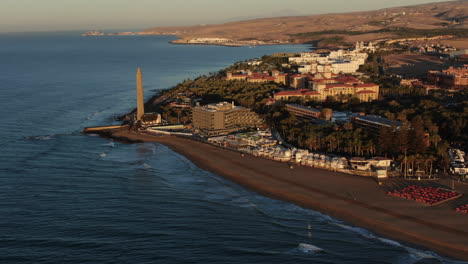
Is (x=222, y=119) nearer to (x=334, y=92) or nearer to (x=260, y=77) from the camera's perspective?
(x=334, y=92)

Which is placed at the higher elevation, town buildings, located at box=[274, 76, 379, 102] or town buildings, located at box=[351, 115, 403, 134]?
town buildings, located at box=[274, 76, 379, 102]

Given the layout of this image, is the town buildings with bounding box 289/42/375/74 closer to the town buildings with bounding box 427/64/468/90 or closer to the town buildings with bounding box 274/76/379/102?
the town buildings with bounding box 274/76/379/102

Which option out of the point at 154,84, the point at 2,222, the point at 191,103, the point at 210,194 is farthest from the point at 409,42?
the point at 2,222

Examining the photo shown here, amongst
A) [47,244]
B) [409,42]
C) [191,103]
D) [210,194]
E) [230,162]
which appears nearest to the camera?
[47,244]

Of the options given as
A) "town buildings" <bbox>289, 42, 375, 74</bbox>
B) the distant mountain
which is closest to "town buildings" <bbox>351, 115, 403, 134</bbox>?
"town buildings" <bbox>289, 42, 375, 74</bbox>

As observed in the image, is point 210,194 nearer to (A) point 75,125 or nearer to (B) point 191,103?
(A) point 75,125

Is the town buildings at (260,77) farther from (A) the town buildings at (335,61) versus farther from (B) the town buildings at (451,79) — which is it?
(B) the town buildings at (451,79)
